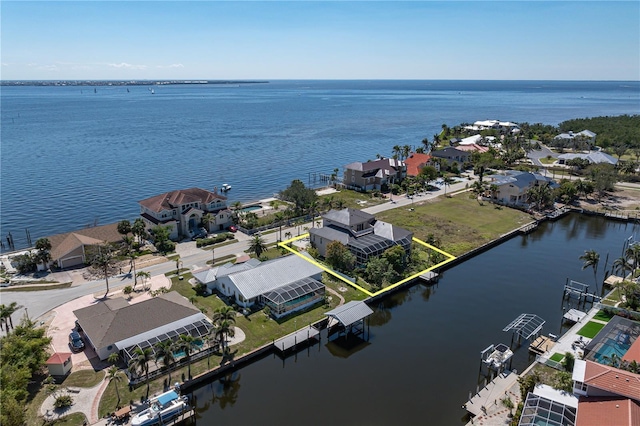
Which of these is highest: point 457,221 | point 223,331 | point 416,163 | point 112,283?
point 416,163

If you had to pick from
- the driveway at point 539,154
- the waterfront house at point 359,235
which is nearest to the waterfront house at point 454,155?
the driveway at point 539,154

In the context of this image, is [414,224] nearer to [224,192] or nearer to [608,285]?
[608,285]

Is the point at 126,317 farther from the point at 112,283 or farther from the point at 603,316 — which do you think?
the point at 603,316

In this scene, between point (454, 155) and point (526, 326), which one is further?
point (454, 155)

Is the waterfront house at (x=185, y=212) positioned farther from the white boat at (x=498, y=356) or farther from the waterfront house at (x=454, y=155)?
the waterfront house at (x=454, y=155)

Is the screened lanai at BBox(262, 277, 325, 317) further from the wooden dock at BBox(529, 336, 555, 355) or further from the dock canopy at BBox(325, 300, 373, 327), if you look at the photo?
the wooden dock at BBox(529, 336, 555, 355)

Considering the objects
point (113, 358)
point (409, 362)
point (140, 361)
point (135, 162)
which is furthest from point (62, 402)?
point (135, 162)

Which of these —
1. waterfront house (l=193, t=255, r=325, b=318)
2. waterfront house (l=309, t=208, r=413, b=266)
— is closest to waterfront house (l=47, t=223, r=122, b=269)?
waterfront house (l=193, t=255, r=325, b=318)
